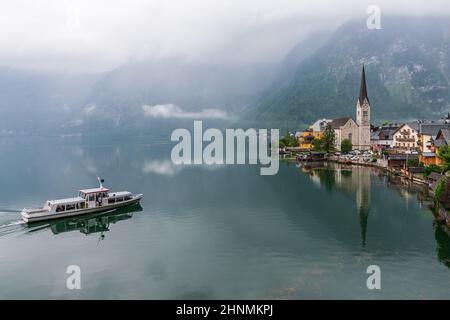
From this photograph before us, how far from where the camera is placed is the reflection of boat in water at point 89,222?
136 feet

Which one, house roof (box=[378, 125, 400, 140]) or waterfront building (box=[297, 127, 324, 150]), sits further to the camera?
waterfront building (box=[297, 127, 324, 150])

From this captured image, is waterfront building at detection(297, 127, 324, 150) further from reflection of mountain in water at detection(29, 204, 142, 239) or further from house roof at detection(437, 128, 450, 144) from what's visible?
reflection of mountain in water at detection(29, 204, 142, 239)

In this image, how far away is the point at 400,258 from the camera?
30906 mm

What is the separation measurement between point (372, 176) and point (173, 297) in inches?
2327

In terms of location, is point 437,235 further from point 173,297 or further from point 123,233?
point 123,233

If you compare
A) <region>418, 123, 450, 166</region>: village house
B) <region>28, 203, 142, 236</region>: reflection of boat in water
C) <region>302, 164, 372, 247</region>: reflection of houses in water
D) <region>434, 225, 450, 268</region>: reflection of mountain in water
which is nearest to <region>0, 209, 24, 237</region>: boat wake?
<region>28, 203, 142, 236</region>: reflection of boat in water

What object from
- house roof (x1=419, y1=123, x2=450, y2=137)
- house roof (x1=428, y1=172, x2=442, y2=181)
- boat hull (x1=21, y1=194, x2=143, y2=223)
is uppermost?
house roof (x1=419, y1=123, x2=450, y2=137)

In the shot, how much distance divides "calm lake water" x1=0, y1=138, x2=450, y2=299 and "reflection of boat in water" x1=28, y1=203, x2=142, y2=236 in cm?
19

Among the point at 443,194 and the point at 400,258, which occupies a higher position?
the point at 443,194

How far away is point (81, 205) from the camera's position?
156 ft

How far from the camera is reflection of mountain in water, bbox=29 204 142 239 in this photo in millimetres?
41469

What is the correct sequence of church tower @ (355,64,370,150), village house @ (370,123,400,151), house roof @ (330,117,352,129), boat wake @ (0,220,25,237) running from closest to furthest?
boat wake @ (0,220,25,237), village house @ (370,123,400,151), church tower @ (355,64,370,150), house roof @ (330,117,352,129)

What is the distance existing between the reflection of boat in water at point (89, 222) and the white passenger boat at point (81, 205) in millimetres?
688
